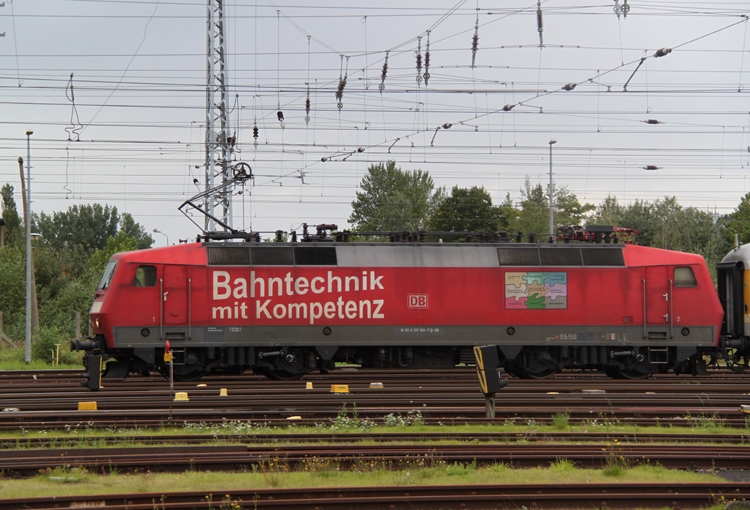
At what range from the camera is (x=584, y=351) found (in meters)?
19.5

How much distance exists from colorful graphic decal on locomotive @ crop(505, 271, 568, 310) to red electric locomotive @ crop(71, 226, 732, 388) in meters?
0.03

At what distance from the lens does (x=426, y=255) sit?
19.5m

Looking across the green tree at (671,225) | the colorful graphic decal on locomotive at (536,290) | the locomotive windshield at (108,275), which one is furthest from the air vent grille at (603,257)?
the green tree at (671,225)

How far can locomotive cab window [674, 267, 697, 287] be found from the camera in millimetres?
19594

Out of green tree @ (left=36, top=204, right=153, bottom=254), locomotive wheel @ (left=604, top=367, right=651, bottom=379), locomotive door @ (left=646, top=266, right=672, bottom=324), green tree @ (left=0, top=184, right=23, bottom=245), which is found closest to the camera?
locomotive door @ (left=646, top=266, right=672, bottom=324)

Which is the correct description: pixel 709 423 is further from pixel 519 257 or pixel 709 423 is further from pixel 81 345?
pixel 81 345

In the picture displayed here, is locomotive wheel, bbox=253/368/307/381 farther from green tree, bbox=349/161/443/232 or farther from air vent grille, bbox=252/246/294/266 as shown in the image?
green tree, bbox=349/161/443/232

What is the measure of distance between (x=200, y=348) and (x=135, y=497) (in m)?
10.9

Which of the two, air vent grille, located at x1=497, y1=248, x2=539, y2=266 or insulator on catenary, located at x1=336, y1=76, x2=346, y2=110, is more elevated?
insulator on catenary, located at x1=336, y1=76, x2=346, y2=110

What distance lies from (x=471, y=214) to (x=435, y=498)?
160 feet

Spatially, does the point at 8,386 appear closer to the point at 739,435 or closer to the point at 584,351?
the point at 584,351

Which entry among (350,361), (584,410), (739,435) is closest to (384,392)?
(350,361)

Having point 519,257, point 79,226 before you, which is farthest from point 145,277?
point 79,226

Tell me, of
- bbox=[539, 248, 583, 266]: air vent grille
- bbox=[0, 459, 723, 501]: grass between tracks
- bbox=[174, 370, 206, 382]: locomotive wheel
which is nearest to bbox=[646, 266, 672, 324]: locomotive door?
bbox=[539, 248, 583, 266]: air vent grille
